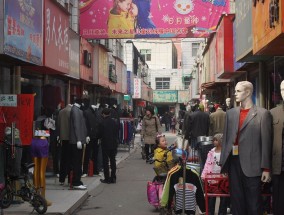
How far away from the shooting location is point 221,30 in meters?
15.2

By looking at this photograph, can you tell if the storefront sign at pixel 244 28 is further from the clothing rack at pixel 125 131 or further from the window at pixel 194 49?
the window at pixel 194 49

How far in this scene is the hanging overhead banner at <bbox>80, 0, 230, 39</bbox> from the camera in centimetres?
1975

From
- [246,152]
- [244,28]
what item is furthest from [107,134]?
[246,152]

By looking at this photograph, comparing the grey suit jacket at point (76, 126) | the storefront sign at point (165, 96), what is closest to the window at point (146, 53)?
the storefront sign at point (165, 96)

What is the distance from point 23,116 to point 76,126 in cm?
186

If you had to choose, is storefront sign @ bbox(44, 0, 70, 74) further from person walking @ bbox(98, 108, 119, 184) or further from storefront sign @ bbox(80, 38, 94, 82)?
storefront sign @ bbox(80, 38, 94, 82)

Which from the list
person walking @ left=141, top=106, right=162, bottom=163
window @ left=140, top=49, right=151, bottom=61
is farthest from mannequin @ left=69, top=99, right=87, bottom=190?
window @ left=140, top=49, right=151, bottom=61

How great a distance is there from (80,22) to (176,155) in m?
13.5

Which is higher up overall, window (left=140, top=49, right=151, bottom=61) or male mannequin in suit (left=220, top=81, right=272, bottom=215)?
window (left=140, top=49, right=151, bottom=61)

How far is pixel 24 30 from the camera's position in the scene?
9.07 meters

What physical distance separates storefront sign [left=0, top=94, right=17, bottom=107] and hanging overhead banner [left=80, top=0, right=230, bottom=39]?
1194 centimetres

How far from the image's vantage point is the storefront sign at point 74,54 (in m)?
15.7

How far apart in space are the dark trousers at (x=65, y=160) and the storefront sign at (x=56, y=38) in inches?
69.7

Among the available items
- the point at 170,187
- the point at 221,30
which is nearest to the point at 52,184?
the point at 170,187
